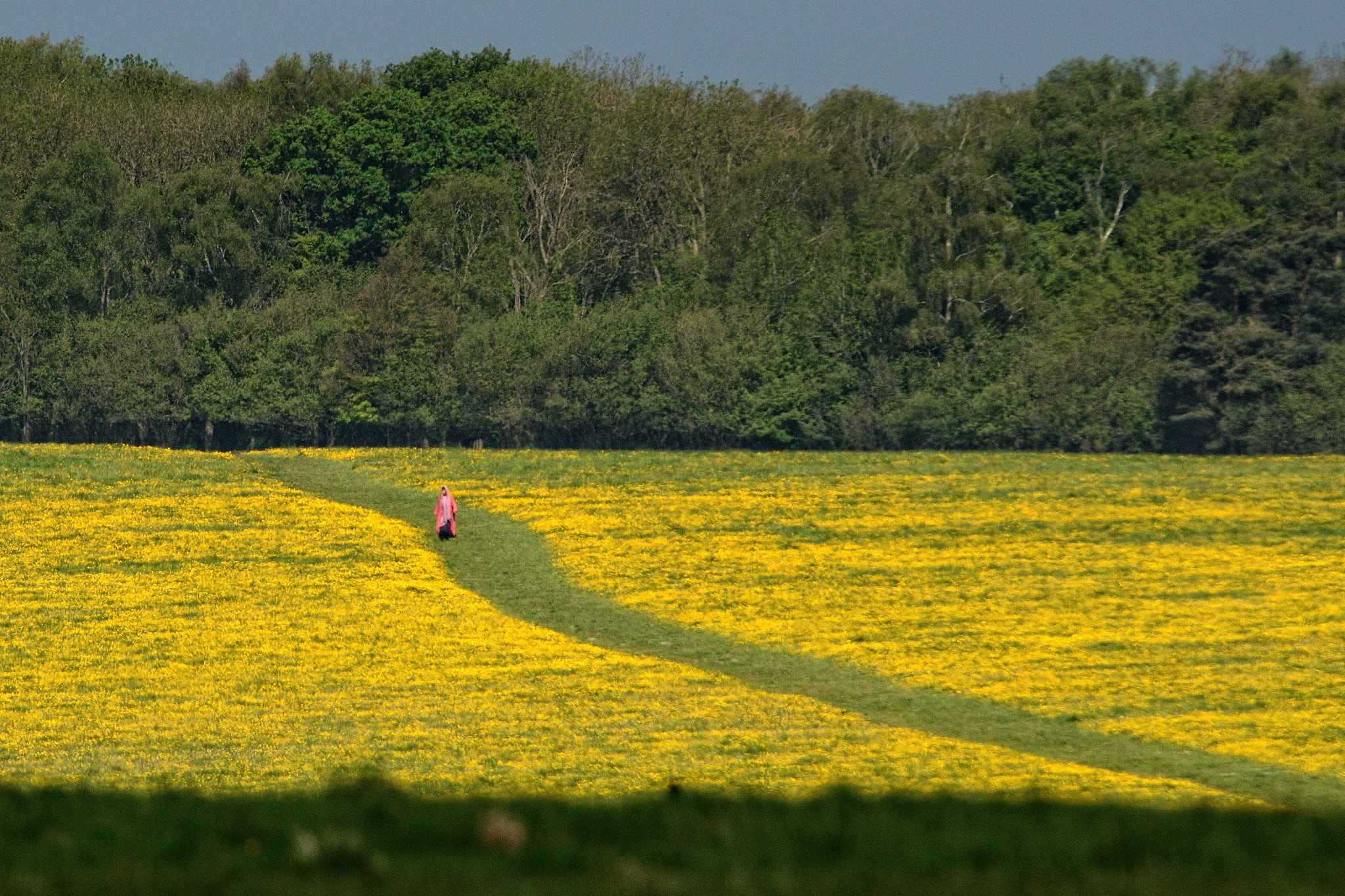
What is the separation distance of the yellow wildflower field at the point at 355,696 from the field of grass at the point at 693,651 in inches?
4.5

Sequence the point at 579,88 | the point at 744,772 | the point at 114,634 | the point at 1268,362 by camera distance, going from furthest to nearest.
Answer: the point at 579,88 < the point at 1268,362 < the point at 114,634 < the point at 744,772

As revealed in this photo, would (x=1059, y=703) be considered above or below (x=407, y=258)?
below

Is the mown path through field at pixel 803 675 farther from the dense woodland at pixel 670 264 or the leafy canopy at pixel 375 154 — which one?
→ the leafy canopy at pixel 375 154

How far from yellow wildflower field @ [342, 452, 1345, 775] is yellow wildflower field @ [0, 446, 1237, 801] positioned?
14.2 ft

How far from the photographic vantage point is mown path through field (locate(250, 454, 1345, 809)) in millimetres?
20984

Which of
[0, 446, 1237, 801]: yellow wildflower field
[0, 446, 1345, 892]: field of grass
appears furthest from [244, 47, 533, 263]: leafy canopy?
[0, 446, 1237, 801]: yellow wildflower field

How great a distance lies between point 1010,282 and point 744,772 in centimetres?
8220

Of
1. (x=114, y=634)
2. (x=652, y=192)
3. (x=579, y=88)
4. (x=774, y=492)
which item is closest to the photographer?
(x=114, y=634)

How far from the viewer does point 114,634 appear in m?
31.5

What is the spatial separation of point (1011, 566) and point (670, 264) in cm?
7932


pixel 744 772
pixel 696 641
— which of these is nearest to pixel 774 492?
pixel 696 641

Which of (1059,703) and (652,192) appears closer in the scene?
(1059,703)

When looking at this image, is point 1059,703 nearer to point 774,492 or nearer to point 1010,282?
point 774,492

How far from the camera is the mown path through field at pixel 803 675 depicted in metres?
A: 21.0
